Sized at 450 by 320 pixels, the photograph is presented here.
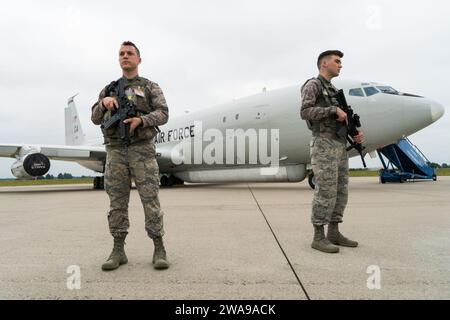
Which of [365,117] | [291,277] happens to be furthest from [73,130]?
[291,277]

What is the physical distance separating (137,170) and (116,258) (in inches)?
29.8

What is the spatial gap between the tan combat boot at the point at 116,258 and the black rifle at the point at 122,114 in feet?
2.87

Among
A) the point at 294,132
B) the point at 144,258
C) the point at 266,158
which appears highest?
the point at 294,132

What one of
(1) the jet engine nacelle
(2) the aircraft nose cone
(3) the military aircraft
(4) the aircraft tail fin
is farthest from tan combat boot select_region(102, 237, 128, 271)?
(4) the aircraft tail fin

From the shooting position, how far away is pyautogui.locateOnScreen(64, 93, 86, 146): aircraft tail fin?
24.6m

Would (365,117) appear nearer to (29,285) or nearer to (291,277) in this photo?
(291,277)

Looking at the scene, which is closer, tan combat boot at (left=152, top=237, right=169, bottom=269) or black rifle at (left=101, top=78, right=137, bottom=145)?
tan combat boot at (left=152, top=237, right=169, bottom=269)

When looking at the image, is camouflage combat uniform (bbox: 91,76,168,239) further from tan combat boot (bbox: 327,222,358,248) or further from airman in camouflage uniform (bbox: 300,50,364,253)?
tan combat boot (bbox: 327,222,358,248)

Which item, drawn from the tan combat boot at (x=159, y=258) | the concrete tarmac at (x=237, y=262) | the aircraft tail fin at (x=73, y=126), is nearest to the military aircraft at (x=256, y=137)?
the concrete tarmac at (x=237, y=262)

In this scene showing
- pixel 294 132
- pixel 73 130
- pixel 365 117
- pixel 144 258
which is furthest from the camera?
pixel 73 130
